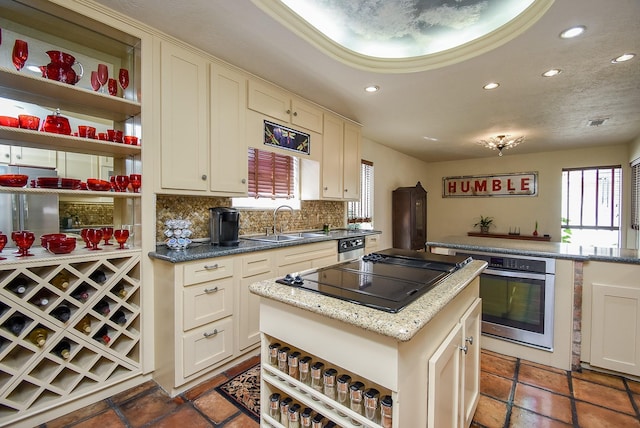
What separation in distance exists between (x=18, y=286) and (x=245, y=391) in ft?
4.69

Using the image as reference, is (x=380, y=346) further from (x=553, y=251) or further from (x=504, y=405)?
(x=553, y=251)

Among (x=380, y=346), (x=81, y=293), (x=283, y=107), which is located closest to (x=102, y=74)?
(x=81, y=293)

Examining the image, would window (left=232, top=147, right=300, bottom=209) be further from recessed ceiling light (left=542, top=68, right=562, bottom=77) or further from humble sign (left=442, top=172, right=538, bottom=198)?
humble sign (left=442, top=172, right=538, bottom=198)

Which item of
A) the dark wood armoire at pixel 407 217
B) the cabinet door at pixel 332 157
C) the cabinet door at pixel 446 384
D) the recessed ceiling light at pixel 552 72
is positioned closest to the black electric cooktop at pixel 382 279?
the cabinet door at pixel 446 384

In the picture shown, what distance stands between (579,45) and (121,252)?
3.49 meters

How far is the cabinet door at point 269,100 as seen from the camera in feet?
8.59

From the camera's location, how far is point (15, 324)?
1.52 m

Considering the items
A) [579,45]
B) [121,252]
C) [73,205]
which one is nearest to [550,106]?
[579,45]

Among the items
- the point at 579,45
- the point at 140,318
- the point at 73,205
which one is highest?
the point at 579,45

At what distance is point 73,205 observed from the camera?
1.95 metres

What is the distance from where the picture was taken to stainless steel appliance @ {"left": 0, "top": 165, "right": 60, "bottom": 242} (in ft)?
5.63

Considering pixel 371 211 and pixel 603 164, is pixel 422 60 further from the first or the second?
pixel 603 164

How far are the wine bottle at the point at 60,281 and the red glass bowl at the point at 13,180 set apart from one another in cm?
53

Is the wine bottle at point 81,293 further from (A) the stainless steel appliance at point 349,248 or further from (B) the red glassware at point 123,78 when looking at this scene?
(A) the stainless steel appliance at point 349,248
